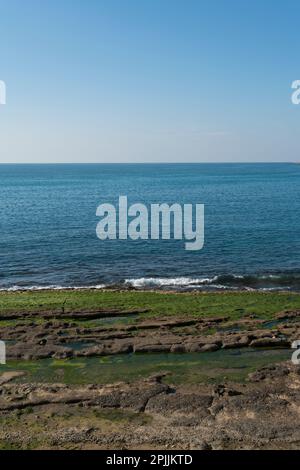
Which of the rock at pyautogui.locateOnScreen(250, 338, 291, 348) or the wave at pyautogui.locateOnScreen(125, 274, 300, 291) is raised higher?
the wave at pyautogui.locateOnScreen(125, 274, 300, 291)

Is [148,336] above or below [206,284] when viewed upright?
below

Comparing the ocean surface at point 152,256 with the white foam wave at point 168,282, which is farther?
the ocean surface at point 152,256

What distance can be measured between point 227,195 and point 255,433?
4820 inches

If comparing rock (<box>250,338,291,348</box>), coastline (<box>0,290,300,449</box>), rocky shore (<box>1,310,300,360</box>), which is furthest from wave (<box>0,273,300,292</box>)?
rock (<box>250,338,291,348</box>)

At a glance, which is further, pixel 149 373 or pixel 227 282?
pixel 227 282

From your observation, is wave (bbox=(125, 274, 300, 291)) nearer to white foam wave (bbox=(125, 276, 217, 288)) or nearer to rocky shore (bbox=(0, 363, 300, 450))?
white foam wave (bbox=(125, 276, 217, 288))

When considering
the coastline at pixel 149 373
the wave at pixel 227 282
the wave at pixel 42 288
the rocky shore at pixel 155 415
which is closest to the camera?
the rocky shore at pixel 155 415

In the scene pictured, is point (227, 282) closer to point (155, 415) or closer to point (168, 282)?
point (168, 282)

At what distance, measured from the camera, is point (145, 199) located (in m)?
131

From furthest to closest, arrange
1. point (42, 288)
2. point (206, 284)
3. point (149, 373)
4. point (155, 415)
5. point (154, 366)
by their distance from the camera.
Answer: point (206, 284) < point (42, 288) < point (154, 366) < point (149, 373) < point (155, 415)

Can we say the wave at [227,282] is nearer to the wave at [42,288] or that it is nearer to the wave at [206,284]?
the wave at [206,284]

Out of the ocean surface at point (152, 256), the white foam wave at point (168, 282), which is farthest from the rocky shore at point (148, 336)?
the ocean surface at point (152, 256)

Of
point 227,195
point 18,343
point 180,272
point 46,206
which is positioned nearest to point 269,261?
point 180,272

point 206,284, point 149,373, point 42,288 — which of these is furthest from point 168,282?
point 149,373
